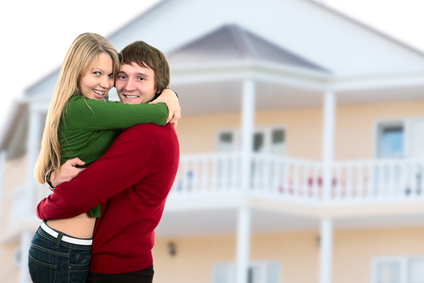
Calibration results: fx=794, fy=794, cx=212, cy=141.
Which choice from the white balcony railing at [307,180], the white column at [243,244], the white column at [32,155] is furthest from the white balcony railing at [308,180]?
the white column at [32,155]

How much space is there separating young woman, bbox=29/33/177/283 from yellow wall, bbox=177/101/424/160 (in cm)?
1380

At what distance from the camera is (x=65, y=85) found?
368 centimetres

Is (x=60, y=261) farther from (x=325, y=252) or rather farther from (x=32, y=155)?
(x=32, y=155)

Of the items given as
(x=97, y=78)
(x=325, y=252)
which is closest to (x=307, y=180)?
(x=325, y=252)

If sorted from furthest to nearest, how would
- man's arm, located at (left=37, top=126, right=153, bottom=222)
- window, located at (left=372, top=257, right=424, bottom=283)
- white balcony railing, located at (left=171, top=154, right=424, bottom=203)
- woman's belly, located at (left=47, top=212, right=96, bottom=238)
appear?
1. window, located at (left=372, top=257, right=424, bottom=283)
2. white balcony railing, located at (left=171, top=154, right=424, bottom=203)
3. woman's belly, located at (left=47, top=212, right=96, bottom=238)
4. man's arm, located at (left=37, top=126, right=153, bottom=222)

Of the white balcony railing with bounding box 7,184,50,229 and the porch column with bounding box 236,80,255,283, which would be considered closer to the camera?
the porch column with bounding box 236,80,255,283

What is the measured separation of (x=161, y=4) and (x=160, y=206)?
1569 cm

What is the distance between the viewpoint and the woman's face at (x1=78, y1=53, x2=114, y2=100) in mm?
3736

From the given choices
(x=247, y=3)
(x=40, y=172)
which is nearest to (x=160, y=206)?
(x=40, y=172)

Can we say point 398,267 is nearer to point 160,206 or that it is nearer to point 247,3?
point 247,3

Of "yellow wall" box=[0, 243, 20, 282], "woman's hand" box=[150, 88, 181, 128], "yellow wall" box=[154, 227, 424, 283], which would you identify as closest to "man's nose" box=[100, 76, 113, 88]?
"woman's hand" box=[150, 88, 181, 128]

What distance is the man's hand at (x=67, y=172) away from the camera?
3.60 metres

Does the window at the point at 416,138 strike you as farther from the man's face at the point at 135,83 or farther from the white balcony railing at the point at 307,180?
the man's face at the point at 135,83

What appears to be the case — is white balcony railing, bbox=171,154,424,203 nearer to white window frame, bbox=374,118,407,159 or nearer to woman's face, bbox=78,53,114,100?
white window frame, bbox=374,118,407,159
